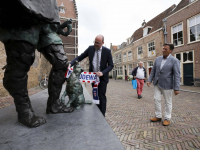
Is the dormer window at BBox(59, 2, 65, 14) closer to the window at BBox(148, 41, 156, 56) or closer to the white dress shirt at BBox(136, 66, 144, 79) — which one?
the window at BBox(148, 41, 156, 56)

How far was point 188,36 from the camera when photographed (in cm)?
1170

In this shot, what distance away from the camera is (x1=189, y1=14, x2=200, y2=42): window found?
10.9 metres

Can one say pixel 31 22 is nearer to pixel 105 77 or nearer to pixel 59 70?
pixel 59 70

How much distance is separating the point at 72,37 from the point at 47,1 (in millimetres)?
24669

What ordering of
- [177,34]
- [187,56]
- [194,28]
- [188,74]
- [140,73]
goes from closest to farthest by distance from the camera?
[140,73], [194,28], [188,74], [187,56], [177,34]

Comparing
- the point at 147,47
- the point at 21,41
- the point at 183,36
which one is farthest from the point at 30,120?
the point at 147,47

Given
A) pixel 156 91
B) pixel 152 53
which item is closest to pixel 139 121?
pixel 156 91

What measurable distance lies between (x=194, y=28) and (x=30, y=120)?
1411 centimetres

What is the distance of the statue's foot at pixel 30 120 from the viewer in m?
1.17

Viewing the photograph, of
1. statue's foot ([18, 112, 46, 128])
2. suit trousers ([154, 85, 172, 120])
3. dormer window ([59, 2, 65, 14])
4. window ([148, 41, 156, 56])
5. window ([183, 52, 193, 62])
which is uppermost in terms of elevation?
dormer window ([59, 2, 65, 14])

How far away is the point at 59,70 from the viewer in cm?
153

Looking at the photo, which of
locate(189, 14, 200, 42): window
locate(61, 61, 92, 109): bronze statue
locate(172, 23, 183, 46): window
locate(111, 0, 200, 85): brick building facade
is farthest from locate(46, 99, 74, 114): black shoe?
locate(172, 23, 183, 46): window

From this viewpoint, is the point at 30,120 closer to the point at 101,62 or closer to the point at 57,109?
the point at 57,109

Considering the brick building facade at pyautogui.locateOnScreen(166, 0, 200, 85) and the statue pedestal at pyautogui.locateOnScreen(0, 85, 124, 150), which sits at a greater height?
the brick building facade at pyautogui.locateOnScreen(166, 0, 200, 85)
